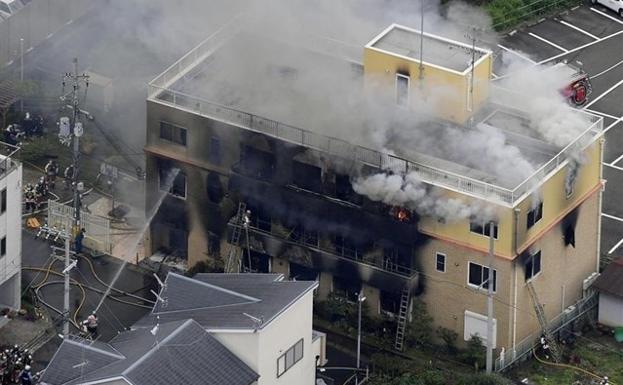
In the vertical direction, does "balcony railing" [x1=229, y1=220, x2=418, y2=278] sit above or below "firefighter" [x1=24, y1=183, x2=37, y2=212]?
above

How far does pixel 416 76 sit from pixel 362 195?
497 centimetres

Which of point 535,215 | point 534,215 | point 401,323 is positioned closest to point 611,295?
point 535,215

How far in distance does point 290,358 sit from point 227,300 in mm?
2864

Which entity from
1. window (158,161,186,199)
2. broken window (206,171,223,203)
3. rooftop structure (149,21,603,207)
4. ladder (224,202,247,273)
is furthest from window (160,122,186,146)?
ladder (224,202,247,273)

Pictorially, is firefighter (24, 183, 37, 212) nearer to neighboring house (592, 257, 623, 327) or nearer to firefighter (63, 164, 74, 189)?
firefighter (63, 164, 74, 189)

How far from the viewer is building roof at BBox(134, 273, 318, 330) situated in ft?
246

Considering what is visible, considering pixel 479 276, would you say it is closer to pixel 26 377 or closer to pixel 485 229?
pixel 485 229

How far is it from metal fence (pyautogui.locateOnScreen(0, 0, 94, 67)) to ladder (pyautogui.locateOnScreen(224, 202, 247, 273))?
18.8 metres

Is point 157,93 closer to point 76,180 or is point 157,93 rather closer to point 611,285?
point 76,180

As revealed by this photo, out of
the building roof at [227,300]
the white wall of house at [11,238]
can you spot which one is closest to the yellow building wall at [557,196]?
the building roof at [227,300]

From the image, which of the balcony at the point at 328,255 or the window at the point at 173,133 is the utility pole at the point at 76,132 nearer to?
A: the window at the point at 173,133

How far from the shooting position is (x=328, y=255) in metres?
84.5

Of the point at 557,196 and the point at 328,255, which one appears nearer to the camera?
the point at 557,196

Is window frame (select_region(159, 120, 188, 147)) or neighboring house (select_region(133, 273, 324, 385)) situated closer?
neighboring house (select_region(133, 273, 324, 385))
